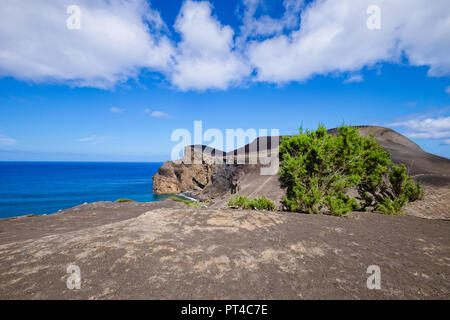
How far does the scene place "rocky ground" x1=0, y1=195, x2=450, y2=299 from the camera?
3633 millimetres

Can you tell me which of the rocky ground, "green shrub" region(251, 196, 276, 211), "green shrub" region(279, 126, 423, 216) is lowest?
the rocky ground

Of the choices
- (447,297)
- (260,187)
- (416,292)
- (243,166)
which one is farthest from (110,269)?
(243,166)

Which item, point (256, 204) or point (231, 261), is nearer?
point (231, 261)

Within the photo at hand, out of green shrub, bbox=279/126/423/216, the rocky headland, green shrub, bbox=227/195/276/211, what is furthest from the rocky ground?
green shrub, bbox=227/195/276/211

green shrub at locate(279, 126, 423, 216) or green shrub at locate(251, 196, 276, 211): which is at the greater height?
green shrub at locate(279, 126, 423, 216)

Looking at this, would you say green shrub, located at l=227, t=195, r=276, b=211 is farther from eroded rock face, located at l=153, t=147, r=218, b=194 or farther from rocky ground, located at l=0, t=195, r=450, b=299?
eroded rock face, located at l=153, t=147, r=218, b=194

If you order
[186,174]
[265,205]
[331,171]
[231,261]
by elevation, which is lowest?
[231,261]

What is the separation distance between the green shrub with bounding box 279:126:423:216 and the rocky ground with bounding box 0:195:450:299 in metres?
2.03

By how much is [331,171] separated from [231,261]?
7.31 meters

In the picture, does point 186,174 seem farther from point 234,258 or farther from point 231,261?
point 231,261

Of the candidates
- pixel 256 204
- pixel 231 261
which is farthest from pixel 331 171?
pixel 231 261

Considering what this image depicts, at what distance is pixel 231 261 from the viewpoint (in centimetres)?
455

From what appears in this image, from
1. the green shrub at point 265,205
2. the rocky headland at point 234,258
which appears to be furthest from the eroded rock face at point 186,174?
the rocky headland at point 234,258

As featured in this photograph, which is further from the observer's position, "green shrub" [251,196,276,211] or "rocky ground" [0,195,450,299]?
"green shrub" [251,196,276,211]
